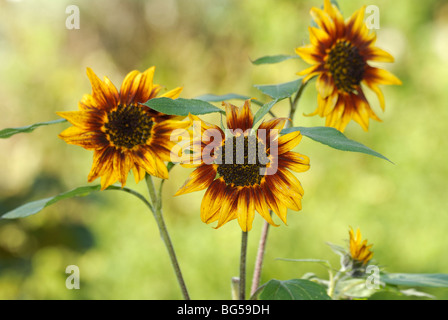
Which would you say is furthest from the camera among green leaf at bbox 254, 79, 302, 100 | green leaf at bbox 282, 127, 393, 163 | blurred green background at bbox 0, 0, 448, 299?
blurred green background at bbox 0, 0, 448, 299

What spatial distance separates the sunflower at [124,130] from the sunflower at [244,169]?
4 cm

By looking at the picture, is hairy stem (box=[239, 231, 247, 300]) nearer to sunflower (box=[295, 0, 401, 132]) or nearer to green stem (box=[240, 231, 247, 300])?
green stem (box=[240, 231, 247, 300])

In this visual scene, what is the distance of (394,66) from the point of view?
6.89 feet

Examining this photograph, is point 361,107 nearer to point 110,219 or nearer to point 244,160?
point 244,160

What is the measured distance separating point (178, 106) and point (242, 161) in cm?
7

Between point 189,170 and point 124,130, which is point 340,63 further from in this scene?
point 189,170

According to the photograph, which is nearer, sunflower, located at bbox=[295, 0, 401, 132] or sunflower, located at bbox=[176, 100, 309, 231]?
sunflower, located at bbox=[176, 100, 309, 231]

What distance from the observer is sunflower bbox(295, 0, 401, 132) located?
47 centimetres

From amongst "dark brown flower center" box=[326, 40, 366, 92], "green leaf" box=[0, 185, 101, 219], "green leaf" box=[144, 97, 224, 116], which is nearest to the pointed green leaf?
"green leaf" box=[0, 185, 101, 219]

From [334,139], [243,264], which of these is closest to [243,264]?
[243,264]

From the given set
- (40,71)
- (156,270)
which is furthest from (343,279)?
(40,71)

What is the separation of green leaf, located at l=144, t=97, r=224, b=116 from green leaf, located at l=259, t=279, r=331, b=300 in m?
0.15

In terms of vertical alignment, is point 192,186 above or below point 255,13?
below

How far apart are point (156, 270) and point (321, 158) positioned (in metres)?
0.72
